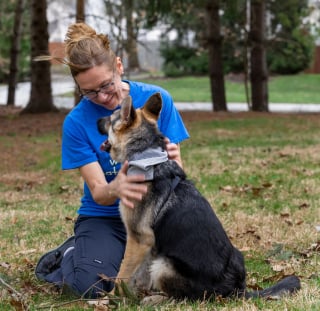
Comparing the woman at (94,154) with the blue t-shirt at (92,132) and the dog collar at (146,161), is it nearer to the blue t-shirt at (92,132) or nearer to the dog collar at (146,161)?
the blue t-shirt at (92,132)

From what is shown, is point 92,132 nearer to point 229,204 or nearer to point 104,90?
point 104,90

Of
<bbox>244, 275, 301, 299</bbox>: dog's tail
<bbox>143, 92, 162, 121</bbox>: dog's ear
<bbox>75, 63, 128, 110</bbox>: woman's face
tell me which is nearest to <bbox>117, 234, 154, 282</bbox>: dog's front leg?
<bbox>244, 275, 301, 299</bbox>: dog's tail

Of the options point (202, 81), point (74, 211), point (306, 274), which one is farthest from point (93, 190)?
point (202, 81)

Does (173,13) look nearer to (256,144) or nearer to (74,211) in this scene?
(256,144)

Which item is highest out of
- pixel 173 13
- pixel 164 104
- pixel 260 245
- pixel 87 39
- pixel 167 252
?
pixel 173 13

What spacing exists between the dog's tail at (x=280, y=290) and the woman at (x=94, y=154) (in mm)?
1047

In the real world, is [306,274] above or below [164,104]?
below

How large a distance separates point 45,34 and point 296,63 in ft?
99.4

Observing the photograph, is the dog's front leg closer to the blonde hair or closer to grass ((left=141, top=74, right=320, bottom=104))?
the blonde hair

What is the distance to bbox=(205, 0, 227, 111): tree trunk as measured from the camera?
70.3 ft

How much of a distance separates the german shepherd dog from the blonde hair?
0.51 m

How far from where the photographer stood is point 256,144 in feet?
47.9

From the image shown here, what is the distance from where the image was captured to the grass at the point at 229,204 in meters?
5.20

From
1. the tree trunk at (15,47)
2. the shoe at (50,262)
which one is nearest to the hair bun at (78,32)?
the shoe at (50,262)
